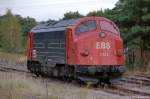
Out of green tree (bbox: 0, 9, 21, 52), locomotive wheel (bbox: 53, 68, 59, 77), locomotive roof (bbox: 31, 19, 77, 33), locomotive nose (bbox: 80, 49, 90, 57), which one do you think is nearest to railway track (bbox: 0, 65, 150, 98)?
locomotive nose (bbox: 80, 49, 90, 57)

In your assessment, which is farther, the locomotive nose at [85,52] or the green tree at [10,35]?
the green tree at [10,35]

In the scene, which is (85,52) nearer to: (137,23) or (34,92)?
(34,92)

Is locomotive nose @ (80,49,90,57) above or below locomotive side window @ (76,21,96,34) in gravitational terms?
below

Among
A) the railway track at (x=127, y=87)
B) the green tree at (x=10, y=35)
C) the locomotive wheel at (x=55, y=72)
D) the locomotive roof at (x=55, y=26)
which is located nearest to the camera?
the railway track at (x=127, y=87)

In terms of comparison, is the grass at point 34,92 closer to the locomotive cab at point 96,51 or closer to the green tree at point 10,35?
the locomotive cab at point 96,51

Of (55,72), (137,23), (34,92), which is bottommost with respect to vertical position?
(34,92)

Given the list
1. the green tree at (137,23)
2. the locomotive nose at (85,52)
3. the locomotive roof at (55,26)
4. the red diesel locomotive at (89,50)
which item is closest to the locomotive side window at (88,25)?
the red diesel locomotive at (89,50)

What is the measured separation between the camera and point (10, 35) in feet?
177

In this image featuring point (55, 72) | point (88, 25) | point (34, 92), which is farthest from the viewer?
point (55, 72)

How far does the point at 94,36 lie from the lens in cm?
1841

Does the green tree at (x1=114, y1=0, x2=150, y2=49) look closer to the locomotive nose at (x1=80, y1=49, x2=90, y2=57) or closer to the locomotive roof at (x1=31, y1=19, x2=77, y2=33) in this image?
the locomotive roof at (x1=31, y1=19, x2=77, y2=33)

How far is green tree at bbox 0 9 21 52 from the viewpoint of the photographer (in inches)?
2110

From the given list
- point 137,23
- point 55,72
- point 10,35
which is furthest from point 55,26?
point 10,35

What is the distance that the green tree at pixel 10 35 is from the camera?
5360 centimetres
